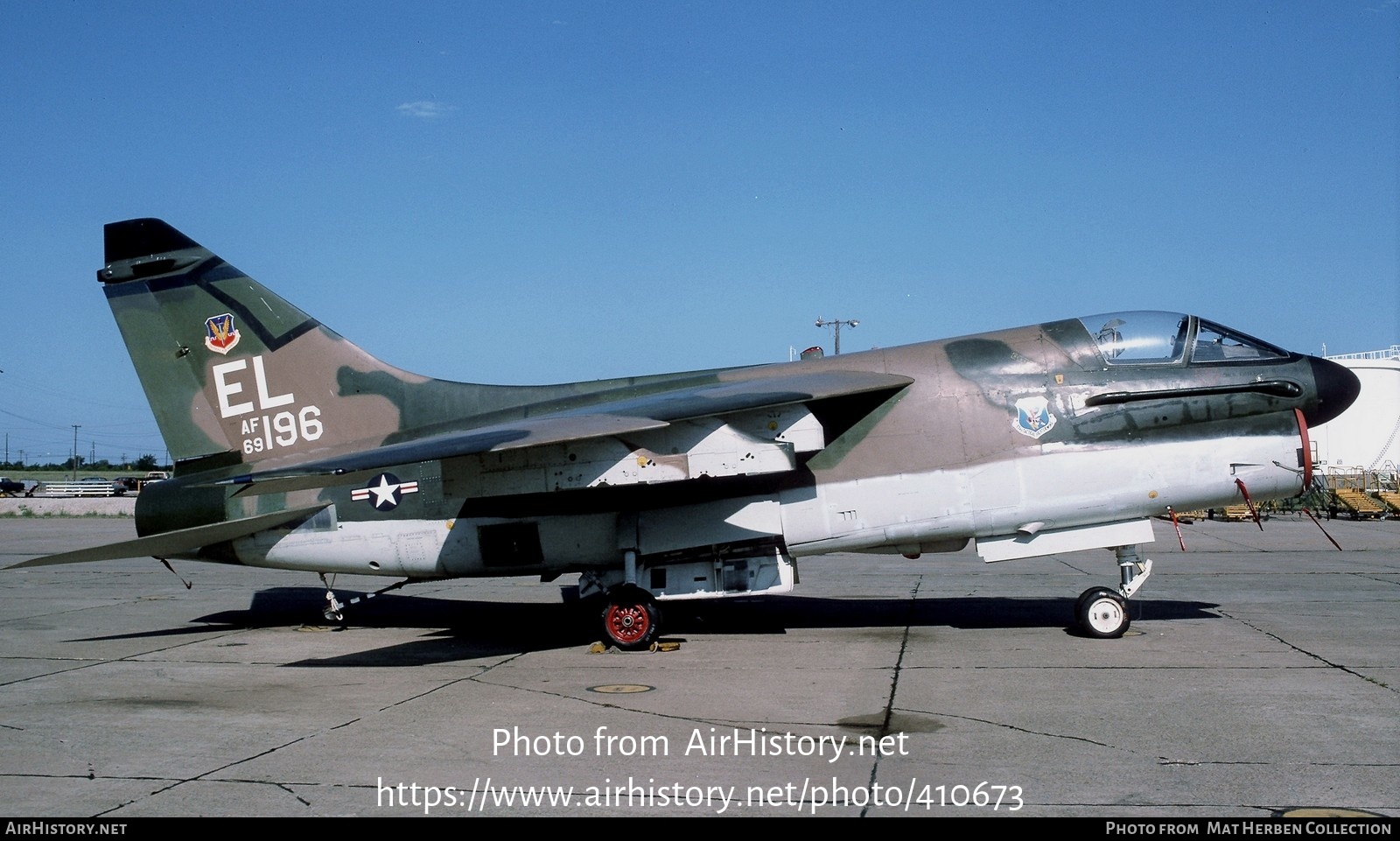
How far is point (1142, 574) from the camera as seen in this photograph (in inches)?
449

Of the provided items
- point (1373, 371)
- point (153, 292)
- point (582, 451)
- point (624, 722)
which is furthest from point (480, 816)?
point (1373, 371)

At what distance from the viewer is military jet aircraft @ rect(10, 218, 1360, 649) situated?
11.0 meters

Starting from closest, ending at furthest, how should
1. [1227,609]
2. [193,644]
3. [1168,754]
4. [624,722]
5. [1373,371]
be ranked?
1. [1168,754]
2. [624,722]
3. [193,644]
4. [1227,609]
5. [1373,371]

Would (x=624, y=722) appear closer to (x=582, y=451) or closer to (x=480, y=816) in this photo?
(x=480, y=816)

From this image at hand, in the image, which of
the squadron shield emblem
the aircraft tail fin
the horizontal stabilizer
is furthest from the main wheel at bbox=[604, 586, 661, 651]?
the squadron shield emblem

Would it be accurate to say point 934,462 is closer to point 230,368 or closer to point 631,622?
point 631,622

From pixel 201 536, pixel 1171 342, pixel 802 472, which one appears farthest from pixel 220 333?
pixel 1171 342

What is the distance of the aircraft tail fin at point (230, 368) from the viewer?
1330 cm

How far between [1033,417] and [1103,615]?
2.23m

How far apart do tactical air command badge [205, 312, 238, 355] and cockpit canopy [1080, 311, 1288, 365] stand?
10359 millimetres

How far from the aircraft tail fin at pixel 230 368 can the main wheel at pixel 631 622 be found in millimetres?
3468

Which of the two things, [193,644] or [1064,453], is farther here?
[193,644]

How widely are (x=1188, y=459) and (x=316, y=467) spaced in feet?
28.9

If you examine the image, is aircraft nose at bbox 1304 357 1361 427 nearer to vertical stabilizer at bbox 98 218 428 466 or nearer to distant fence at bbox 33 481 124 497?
vertical stabilizer at bbox 98 218 428 466
